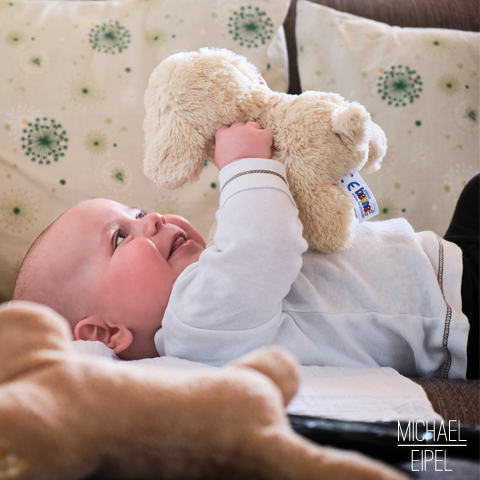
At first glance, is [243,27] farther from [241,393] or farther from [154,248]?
[241,393]

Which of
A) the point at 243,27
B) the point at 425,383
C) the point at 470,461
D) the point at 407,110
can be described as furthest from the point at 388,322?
the point at 243,27

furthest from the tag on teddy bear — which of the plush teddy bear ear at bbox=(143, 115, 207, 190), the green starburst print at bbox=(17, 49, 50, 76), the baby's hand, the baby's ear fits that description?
the green starburst print at bbox=(17, 49, 50, 76)

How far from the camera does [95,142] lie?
120cm

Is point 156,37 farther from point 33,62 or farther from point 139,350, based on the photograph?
point 139,350

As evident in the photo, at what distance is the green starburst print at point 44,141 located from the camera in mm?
1169

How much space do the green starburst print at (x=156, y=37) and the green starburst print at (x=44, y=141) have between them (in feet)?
1.15

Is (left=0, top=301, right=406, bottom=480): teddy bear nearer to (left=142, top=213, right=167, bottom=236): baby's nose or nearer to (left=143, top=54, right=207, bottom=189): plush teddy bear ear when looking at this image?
(left=143, top=54, right=207, bottom=189): plush teddy bear ear

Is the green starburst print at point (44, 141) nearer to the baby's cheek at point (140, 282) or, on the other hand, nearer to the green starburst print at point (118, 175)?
the green starburst print at point (118, 175)

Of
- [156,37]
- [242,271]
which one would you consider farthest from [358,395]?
[156,37]

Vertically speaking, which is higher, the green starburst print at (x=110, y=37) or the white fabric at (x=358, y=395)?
the green starburst print at (x=110, y=37)

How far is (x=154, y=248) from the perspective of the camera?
785 mm

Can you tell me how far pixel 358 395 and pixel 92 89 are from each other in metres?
1.06

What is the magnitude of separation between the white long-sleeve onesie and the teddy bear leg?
29 millimetres

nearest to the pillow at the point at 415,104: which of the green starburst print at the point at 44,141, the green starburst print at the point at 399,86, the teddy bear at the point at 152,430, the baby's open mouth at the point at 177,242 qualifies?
the green starburst print at the point at 399,86
